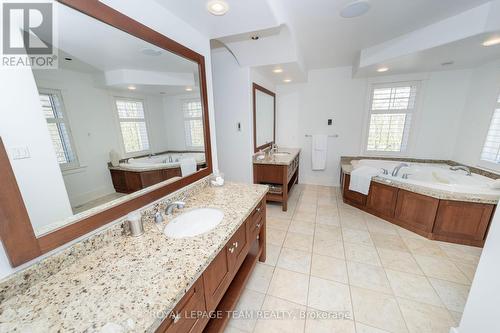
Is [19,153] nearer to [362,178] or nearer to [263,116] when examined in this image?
[263,116]


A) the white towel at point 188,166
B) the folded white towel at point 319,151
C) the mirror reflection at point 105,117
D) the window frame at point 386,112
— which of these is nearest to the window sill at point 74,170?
the mirror reflection at point 105,117

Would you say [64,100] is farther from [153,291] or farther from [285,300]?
[285,300]

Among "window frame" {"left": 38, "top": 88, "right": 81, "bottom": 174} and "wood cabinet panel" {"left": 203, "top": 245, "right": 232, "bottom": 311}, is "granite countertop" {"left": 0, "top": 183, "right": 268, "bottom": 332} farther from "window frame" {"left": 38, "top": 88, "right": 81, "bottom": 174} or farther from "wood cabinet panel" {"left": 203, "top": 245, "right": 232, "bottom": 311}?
"window frame" {"left": 38, "top": 88, "right": 81, "bottom": 174}

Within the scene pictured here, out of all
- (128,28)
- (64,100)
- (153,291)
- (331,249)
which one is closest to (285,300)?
(331,249)

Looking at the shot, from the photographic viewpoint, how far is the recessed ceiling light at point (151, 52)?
1274 mm

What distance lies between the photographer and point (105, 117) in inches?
42.1

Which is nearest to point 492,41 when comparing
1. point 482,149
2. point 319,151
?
point 482,149

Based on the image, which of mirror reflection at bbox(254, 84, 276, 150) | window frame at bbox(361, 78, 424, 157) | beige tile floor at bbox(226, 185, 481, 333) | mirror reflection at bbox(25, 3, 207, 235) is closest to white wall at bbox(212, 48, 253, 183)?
mirror reflection at bbox(254, 84, 276, 150)

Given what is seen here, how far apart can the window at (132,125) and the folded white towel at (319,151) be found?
11.3 feet

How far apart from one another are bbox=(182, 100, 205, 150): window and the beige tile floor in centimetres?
144

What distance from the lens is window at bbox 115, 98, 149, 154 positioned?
46.6 inches

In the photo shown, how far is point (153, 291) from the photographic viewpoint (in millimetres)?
722

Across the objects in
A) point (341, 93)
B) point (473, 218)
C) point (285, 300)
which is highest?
point (341, 93)

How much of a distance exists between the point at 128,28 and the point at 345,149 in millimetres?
4006
